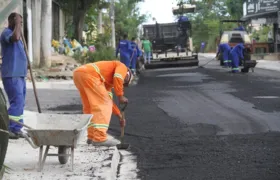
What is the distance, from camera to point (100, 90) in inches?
314

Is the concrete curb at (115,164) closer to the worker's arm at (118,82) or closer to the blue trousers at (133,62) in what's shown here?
the worker's arm at (118,82)

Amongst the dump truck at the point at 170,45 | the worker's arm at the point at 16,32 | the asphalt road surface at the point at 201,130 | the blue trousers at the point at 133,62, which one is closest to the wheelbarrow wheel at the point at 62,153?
the asphalt road surface at the point at 201,130

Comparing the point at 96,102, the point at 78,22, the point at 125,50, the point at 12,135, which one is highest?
the point at 78,22

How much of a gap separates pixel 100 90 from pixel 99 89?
0.02m

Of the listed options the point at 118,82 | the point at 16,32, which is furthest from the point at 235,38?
the point at 16,32

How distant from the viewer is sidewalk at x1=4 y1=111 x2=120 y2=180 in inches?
250

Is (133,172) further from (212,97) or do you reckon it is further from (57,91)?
(57,91)

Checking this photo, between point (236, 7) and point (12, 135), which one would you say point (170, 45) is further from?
point (236, 7)

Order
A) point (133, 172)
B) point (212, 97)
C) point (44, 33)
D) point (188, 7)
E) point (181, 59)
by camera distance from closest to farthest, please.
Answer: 1. point (133, 172)
2. point (212, 97)
3. point (44, 33)
4. point (181, 59)
5. point (188, 7)

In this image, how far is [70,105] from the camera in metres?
13.4

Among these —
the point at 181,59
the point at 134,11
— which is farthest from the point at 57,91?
the point at 134,11

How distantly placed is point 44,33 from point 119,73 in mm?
14087

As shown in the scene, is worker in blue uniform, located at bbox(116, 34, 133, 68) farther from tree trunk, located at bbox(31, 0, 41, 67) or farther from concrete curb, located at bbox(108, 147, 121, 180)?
concrete curb, located at bbox(108, 147, 121, 180)

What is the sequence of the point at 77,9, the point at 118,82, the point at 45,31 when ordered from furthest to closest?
the point at 77,9
the point at 45,31
the point at 118,82
